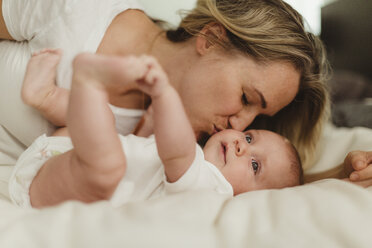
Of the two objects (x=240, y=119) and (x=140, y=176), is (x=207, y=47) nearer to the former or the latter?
(x=240, y=119)

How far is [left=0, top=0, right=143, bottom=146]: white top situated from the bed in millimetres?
457

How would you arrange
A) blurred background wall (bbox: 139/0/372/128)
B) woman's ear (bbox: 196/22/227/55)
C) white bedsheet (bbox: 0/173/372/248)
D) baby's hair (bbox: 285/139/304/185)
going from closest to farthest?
white bedsheet (bbox: 0/173/372/248) < baby's hair (bbox: 285/139/304/185) < woman's ear (bbox: 196/22/227/55) < blurred background wall (bbox: 139/0/372/128)

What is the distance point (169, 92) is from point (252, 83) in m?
0.46

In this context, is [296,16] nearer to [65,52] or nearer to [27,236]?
[65,52]

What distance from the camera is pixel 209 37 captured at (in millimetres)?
1116

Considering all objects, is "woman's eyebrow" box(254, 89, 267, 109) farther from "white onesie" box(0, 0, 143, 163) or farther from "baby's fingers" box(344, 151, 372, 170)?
"white onesie" box(0, 0, 143, 163)

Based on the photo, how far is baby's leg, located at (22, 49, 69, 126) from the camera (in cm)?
95

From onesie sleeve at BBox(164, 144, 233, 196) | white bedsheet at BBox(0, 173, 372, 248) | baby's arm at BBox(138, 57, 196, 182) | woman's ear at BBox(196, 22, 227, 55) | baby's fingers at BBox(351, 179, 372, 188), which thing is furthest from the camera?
woman's ear at BBox(196, 22, 227, 55)

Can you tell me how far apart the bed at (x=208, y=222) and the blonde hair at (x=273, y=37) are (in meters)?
0.49

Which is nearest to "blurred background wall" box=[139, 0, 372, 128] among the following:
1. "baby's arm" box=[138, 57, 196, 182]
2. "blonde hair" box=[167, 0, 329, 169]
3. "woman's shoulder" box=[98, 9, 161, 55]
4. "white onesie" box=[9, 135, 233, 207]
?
"blonde hair" box=[167, 0, 329, 169]

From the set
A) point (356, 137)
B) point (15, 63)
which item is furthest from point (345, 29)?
point (15, 63)

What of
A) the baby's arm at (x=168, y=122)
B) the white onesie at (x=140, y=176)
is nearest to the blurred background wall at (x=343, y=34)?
the white onesie at (x=140, y=176)

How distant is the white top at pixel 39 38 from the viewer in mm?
1044

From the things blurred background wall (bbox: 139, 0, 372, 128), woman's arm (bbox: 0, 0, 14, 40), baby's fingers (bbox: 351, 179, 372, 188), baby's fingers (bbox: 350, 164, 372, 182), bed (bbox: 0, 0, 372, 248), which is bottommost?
blurred background wall (bbox: 139, 0, 372, 128)
